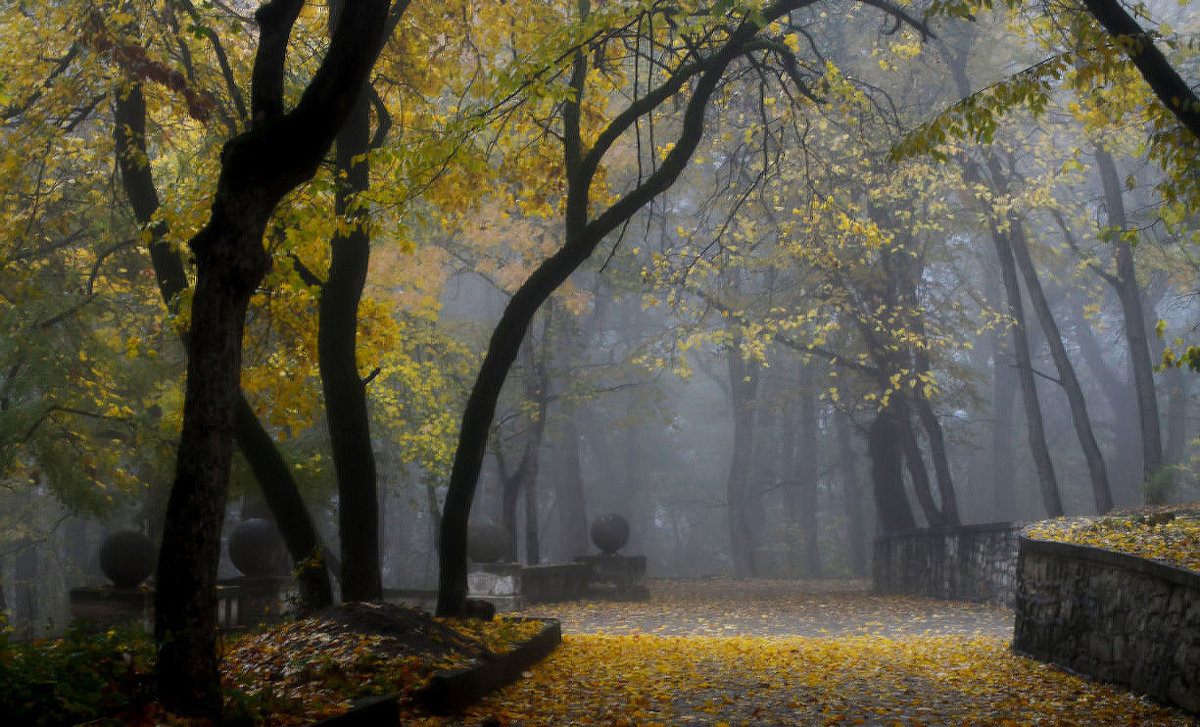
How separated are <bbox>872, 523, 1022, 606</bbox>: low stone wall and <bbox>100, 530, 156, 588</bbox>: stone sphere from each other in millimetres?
12831

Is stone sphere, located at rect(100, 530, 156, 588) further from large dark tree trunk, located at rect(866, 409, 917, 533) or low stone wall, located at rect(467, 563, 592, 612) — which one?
large dark tree trunk, located at rect(866, 409, 917, 533)

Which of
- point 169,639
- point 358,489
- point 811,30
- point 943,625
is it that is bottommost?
point 943,625

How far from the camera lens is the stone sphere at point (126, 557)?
1312cm

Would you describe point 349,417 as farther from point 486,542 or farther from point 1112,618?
point 486,542

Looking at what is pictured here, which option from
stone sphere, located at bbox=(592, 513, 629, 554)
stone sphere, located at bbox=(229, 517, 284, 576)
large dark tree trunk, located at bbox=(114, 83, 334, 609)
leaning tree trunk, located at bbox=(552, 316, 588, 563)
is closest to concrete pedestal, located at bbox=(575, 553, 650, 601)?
stone sphere, located at bbox=(592, 513, 629, 554)

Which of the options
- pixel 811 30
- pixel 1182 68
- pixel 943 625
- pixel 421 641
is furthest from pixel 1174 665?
pixel 811 30

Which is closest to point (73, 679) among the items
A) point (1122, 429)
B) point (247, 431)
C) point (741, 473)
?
point (247, 431)

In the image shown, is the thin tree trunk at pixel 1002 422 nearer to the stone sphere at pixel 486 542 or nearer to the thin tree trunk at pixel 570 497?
the thin tree trunk at pixel 570 497

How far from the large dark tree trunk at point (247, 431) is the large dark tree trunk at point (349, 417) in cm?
30

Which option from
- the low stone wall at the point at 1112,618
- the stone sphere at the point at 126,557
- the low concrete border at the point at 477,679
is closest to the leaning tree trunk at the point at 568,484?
the stone sphere at the point at 126,557

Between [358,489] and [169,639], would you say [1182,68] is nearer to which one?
[358,489]

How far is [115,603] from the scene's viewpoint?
42.1ft

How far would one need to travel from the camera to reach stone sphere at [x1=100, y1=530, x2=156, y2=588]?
1312 centimetres

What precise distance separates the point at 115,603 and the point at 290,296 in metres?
6.52
